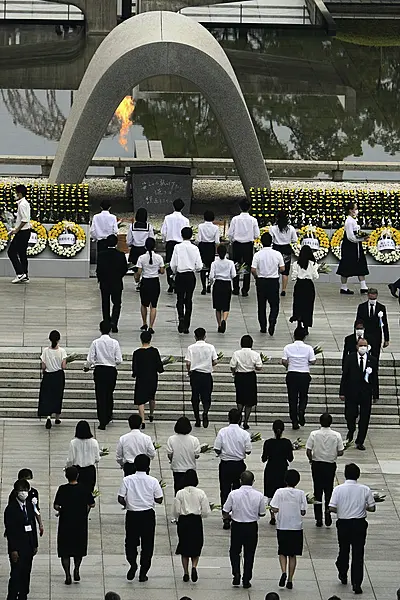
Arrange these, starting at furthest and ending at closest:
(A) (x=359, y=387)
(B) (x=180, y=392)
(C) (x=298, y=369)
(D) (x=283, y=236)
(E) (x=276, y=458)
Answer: (D) (x=283, y=236), (B) (x=180, y=392), (C) (x=298, y=369), (A) (x=359, y=387), (E) (x=276, y=458)

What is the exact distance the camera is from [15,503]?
713 inches

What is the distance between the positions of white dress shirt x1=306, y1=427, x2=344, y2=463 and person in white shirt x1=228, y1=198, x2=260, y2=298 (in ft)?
24.3

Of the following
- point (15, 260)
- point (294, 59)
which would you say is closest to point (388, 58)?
point (294, 59)

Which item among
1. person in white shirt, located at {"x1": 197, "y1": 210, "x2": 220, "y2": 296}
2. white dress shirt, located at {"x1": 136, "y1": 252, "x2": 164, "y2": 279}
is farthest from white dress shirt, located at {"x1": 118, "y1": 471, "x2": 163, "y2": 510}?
person in white shirt, located at {"x1": 197, "y1": 210, "x2": 220, "y2": 296}

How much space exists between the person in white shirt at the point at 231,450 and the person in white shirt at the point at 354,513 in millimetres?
1585

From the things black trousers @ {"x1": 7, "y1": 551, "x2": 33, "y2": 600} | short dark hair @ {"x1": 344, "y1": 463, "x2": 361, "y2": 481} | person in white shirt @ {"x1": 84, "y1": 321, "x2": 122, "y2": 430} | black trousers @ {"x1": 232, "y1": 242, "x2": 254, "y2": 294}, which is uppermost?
black trousers @ {"x1": 232, "y1": 242, "x2": 254, "y2": 294}

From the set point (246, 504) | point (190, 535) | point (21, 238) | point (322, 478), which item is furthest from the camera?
point (21, 238)

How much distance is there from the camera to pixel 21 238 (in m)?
28.2

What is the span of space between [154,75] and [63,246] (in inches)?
142

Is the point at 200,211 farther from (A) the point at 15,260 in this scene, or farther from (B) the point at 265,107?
(B) the point at 265,107

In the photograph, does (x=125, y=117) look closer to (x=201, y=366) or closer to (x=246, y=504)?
(x=201, y=366)

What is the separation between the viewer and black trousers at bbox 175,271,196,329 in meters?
25.6

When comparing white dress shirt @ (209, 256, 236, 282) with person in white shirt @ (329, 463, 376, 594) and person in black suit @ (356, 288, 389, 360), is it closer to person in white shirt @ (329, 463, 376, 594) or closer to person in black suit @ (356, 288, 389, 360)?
person in black suit @ (356, 288, 389, 360)

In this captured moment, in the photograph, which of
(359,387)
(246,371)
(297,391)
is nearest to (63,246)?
(246,371)
